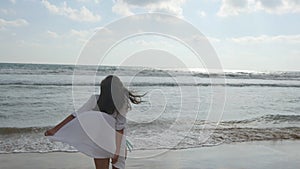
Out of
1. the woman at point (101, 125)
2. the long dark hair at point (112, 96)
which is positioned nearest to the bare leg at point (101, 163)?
the woman at point (101, 125)

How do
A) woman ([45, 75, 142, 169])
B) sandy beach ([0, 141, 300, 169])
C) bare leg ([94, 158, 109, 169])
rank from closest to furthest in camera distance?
woman ([45, 75, 142, 169]) < bare leg ([94, 158, 109, 169]) < sandy beach ([0, 141, 300, 169])

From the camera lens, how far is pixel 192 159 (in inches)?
277

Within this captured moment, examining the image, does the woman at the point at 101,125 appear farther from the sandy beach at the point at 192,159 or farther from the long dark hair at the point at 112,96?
the sandy beach at the point at 192,159

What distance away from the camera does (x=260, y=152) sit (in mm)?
7793

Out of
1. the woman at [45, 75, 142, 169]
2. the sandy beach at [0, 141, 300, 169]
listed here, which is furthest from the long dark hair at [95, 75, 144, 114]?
the sandy beach at [0, 141, 300, 169]

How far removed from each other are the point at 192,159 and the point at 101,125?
3594mm

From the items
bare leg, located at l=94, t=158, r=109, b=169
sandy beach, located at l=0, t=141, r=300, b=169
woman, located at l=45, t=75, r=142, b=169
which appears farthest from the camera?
sandy beach, located at l=0, t=141, r=300, b=169

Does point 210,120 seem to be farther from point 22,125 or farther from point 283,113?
point 22,125

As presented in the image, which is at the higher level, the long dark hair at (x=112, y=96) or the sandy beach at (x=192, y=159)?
the long dark hair at (x=112, y=96)

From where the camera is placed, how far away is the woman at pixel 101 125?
3.81m

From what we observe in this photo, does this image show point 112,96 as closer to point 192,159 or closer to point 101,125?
point 101,125

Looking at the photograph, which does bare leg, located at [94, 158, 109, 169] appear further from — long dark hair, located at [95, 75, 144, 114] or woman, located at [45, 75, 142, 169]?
→ long dark hair, located at [95, 75, 144, 114]

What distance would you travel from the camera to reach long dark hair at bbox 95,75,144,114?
3.83 meters

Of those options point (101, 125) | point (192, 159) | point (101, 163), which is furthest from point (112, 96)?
point (192, 159)
